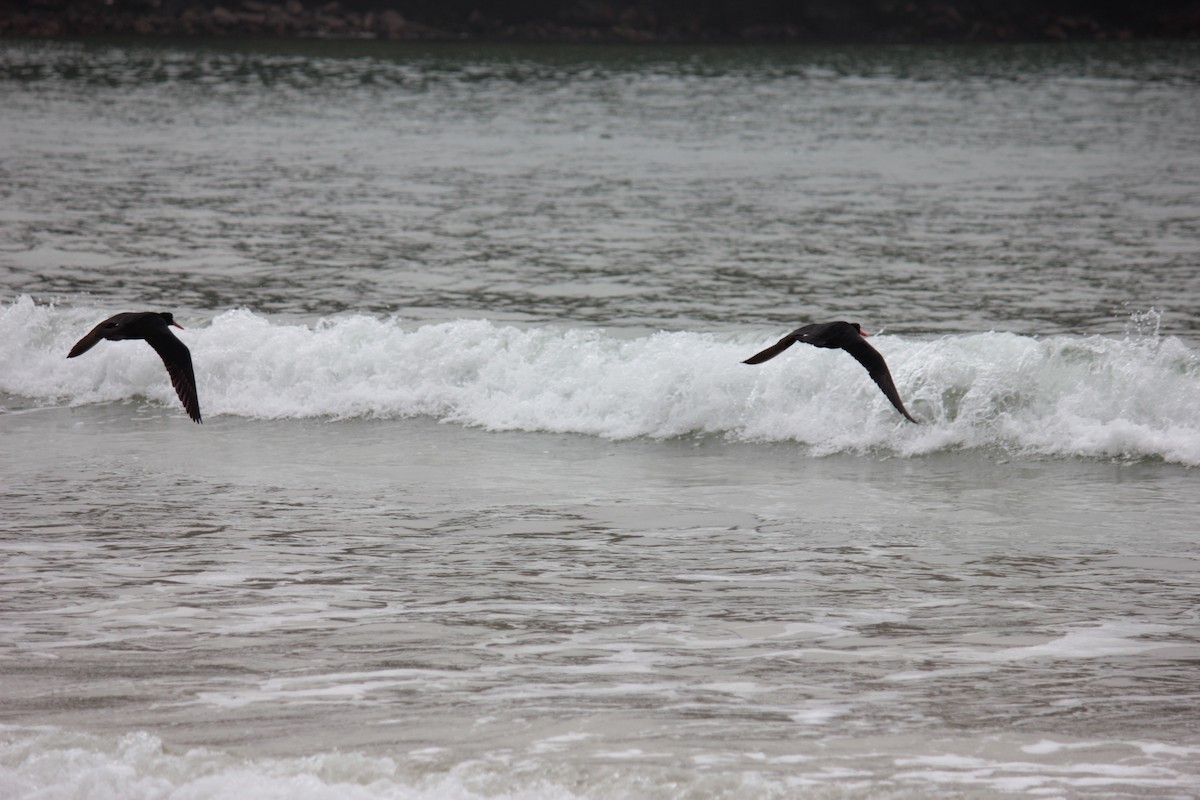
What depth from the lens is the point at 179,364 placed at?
376 inches

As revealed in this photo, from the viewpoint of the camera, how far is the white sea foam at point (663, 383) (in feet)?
39.6

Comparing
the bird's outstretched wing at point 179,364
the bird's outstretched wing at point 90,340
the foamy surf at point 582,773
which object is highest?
the bird's outstretched wing at point 90,340

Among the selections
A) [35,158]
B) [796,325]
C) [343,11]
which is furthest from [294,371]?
[343,11]

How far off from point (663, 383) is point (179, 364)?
4.58 m

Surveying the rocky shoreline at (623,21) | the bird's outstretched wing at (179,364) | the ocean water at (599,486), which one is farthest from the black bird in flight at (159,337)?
the rocky shoreline at (623,21)

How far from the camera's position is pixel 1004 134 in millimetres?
34281

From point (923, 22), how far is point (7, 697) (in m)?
85.9

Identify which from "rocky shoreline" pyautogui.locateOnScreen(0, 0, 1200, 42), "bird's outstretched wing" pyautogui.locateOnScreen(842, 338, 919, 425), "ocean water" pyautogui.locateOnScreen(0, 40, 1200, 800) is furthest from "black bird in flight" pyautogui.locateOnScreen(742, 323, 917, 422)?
"rocky shoreline" pyautogui.locateOnScreen(0, 0, 1200, 42)

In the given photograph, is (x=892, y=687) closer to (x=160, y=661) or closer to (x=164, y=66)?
(x=160, y=661)

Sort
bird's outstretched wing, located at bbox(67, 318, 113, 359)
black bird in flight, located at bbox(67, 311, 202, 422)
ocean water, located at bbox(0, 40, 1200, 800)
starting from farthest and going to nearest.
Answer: black bird in flight, located at bbox(67, 311, 202, 422), bird's outstretched wing, located at bbox(67, 318, 113, 359), ocean water, located at bbox(0, 40, 1200, 800)

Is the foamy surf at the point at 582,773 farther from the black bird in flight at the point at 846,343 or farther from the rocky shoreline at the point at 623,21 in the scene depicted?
the rocky shoreline at the point at 623,21

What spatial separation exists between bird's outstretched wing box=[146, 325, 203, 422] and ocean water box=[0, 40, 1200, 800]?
0.72m

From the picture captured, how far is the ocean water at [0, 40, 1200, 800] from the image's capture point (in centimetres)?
607

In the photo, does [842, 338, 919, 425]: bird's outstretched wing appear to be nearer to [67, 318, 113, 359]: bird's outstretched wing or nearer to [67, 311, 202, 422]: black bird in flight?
[67, 311, 202, 422]: black bird in flight
